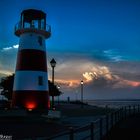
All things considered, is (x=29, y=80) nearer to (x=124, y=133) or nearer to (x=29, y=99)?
(x=29, y=99)

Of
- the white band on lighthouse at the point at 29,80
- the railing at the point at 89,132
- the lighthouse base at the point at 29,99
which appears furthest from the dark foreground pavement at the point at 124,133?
the white band on lighthouse at the point at 29,80

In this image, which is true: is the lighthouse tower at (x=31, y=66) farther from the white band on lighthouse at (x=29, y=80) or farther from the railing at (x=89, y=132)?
the railing at (x=89, y=132)

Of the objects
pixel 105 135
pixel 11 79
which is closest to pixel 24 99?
pixel 105 135

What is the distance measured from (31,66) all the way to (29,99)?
3053 millimetres

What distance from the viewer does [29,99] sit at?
31.8 m

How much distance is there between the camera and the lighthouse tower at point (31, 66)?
31844 millimetres

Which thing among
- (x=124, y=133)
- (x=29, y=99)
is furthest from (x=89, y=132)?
(x=29, y=99)

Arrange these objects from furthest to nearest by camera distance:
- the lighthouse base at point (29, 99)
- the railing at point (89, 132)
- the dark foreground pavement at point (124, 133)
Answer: the lighthouse base at point (29, 99)
the dark foreground pavement at point (124, 133)
the railing at point (89, 132)

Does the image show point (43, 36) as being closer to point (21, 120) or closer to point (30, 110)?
point (30, 110)

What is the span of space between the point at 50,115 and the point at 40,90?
4.81 metres

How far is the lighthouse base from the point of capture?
3175cm

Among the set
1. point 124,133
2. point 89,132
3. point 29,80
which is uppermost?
point 29,80

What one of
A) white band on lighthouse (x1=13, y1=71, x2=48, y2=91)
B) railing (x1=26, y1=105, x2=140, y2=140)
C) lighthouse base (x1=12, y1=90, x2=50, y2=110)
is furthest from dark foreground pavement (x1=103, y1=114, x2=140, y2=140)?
white band on lighthouse (x1=13, y1=71, x2=48, y2=91)

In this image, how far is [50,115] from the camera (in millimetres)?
27969
